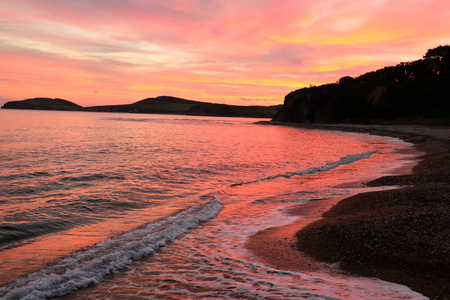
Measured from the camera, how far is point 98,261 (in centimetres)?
712

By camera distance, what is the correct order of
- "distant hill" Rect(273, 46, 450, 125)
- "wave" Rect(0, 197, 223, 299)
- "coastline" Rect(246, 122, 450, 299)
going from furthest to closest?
"distant hill" Rect(273, 46, 450, 125) → "coastline" Rect(246, 122, 450, 299) → "wave" Rect(0, 197, 223, 299)

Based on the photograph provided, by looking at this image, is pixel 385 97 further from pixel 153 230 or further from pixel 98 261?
pixel 98 261

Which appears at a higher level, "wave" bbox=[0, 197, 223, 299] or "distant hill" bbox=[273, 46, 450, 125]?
"distant hill" bbox=[273, 46, 450, 125]

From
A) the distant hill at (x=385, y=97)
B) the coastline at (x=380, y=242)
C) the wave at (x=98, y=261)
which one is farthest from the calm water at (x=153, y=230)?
the distant hill at (x=385, y=97)

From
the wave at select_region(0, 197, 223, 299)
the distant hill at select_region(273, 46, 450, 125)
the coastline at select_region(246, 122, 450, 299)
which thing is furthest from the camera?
the distant hill at select_region(273, 46, 450, 125)

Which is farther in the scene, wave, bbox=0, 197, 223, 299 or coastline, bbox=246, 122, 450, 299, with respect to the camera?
coastline, bbox=246, 122, 450, 299

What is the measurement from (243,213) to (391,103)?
109794mm

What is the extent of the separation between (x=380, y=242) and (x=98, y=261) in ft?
20.4

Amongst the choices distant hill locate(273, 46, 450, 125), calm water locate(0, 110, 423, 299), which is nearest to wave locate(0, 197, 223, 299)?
calm water locate(0, 110, 423, 299)

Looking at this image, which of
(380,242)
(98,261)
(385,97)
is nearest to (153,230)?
(98,261)

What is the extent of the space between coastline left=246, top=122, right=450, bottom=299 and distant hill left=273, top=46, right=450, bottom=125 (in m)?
82.7

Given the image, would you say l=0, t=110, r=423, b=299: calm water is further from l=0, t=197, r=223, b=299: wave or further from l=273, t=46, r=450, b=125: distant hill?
l=273, t=46, r=450, b=125: distant hill

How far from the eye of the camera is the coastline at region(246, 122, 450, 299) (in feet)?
19.9

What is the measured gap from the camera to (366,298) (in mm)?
5348
